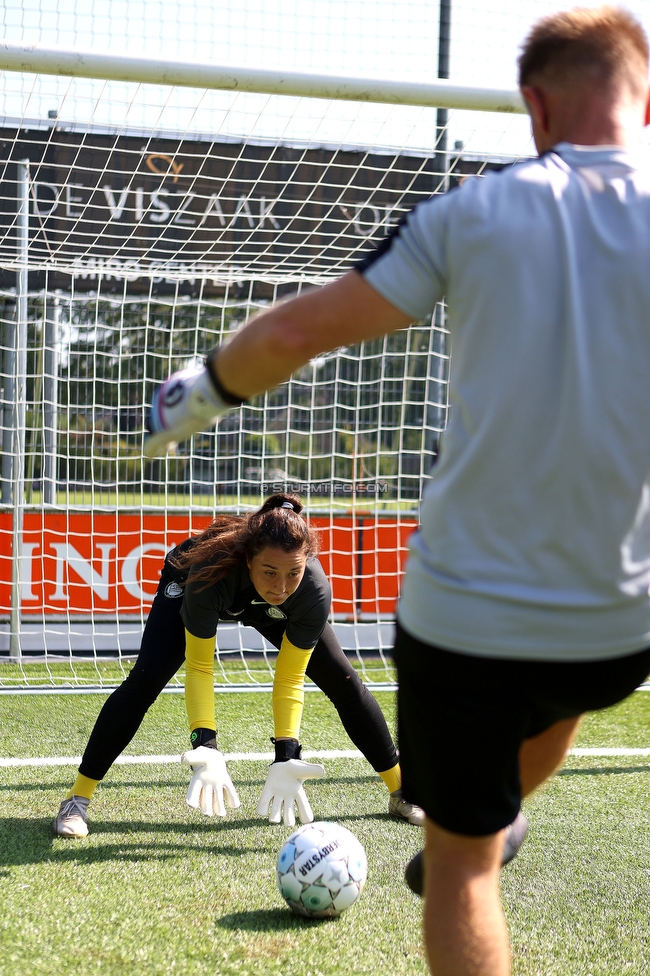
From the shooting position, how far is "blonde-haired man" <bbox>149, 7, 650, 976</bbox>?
1290mm

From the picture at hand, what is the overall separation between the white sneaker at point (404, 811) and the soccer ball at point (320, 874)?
A: 841mm

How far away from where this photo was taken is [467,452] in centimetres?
135

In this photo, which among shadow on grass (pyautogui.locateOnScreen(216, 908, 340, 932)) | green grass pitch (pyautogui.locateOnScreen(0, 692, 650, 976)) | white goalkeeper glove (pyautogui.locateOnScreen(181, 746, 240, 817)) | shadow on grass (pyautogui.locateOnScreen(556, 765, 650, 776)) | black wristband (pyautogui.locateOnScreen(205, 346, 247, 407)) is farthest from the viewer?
shadow on grass (pyautogui.locateOnScreen(556, 765, 650, 776))

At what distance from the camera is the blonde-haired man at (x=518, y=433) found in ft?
4.23

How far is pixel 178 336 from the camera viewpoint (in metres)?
7.24

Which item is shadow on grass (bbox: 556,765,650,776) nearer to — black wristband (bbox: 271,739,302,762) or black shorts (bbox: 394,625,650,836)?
black wristband (bbox: 271,739,302,762)

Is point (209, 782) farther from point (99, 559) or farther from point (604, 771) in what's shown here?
point (99, 559)

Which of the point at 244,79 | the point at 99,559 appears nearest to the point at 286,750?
the point at 244,79

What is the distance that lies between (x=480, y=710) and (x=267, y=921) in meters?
1.62

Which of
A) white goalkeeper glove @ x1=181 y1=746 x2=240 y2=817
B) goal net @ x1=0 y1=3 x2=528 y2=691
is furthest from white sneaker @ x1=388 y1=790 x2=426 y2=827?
goal net @ x1=0 y1=3 x2=528 y2=691

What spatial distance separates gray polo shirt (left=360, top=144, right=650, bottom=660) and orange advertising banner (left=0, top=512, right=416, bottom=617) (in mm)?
5166

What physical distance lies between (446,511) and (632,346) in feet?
1.15

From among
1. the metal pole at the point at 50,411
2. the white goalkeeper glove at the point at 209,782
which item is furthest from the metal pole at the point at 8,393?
the white goalkeeper glove at the point at 209,782

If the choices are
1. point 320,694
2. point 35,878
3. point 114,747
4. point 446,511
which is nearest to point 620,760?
point 320,694
